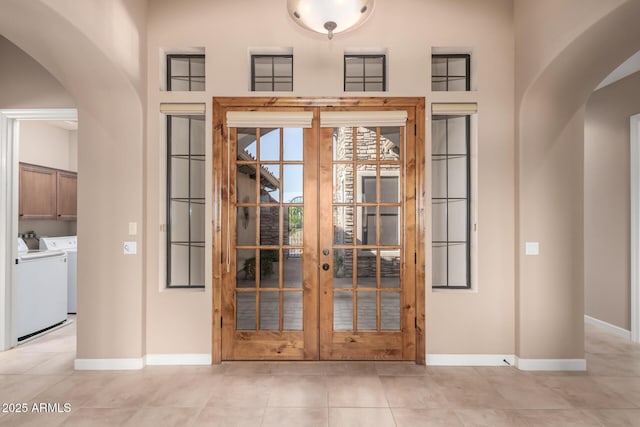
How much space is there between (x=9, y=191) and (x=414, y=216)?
4315 millimetres

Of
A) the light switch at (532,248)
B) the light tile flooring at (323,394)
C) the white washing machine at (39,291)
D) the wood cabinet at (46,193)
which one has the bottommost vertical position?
the light tile flooring at (323,394)

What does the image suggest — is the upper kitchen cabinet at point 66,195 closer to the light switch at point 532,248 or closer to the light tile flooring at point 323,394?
the light tile flooring at point 323,394

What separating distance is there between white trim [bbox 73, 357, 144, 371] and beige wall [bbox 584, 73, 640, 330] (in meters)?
5.37

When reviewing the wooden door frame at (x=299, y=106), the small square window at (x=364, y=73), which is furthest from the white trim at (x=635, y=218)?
the small square window at (x=364, y=73)

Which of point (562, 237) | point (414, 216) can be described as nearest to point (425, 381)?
point (414, 216)

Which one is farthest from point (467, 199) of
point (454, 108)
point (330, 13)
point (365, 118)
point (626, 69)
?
point (626, 69)

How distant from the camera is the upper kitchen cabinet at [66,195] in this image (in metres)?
5.19

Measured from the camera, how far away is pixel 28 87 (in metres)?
3.59

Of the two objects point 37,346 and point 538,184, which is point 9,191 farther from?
point 538,184

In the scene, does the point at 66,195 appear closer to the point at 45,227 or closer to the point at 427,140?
the point at 45,227

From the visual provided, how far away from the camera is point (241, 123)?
10.6 ft

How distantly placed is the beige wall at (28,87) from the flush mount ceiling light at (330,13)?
2915 millimetres

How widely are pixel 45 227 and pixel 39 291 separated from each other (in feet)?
5.91

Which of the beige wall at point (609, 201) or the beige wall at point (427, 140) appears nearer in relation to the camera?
the beige wall at point (427, 140)
